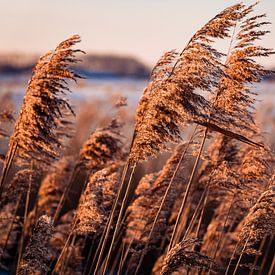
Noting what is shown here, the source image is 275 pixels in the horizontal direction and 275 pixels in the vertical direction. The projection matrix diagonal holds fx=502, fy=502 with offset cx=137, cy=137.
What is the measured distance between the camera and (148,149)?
6289 mm

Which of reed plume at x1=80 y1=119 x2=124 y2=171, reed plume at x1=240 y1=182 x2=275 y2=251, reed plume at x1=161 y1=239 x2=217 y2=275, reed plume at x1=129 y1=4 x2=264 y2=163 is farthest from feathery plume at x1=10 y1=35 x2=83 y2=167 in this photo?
reed plume at x1=240 y1=182 x2=275 y2=251

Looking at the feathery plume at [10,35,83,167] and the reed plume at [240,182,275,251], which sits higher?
the feathery plume at [10,35,83,167]

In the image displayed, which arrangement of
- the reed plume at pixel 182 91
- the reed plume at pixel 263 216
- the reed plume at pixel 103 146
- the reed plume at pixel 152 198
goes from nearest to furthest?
the reed plume at pixel 182 91 → the reed plume at pixel 263 216 → the reed plume at pixel 103 146 → the reed plume at pixel 152 198

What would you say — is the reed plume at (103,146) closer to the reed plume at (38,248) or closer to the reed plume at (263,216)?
the reed plume at (38,248)

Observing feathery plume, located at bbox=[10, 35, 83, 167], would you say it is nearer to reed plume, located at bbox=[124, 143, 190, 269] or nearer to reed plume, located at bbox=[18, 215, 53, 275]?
reed plume, located at bbox=[18, 215, 53, 275]

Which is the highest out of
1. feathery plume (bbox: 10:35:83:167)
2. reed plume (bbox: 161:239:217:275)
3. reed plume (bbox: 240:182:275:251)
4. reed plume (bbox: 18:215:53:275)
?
feathery plume (bbox: 10:35:83:167)

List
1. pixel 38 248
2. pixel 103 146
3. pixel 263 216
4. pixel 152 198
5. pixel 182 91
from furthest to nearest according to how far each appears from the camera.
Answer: pixel 152 198
pixel 103 146
pixel 263 216
pixel 38 248
pixel 182 91

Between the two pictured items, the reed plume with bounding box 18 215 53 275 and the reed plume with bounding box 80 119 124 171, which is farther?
the reed plume with bounding box 80 119 124 171

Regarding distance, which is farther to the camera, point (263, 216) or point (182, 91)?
point (263, 216)

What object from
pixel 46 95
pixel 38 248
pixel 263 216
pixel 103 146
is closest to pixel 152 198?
pixel 103 146

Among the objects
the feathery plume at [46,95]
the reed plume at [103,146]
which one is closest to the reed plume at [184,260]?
the feathery plume at [46,95]

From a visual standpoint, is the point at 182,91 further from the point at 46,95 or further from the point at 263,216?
the point at 263,216

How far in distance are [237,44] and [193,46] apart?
41.3 inches

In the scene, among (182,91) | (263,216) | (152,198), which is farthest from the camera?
(152,198)
